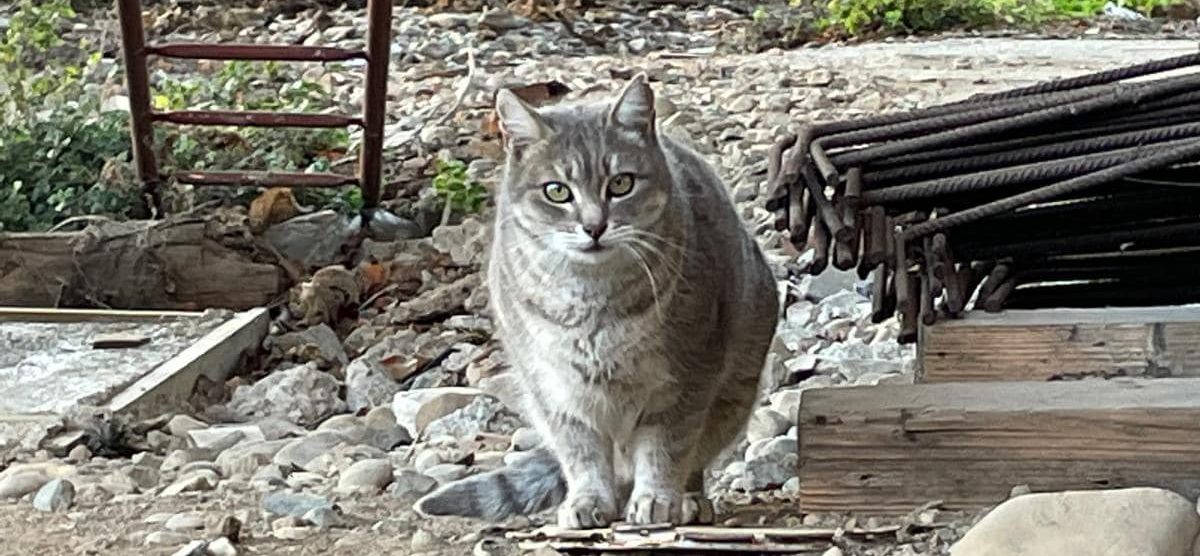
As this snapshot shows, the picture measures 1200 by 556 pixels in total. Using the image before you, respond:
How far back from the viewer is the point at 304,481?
10.3ft

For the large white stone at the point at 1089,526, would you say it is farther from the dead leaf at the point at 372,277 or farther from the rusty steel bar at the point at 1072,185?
the dead leaf at the point at 372,277

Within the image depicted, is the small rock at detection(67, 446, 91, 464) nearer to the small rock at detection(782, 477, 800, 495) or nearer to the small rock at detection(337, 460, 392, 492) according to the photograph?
the small rock at detection(337, 460, 392, 492)

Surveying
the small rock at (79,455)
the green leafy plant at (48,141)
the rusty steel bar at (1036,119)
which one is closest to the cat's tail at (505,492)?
the rusty steel bar at (1036,119)

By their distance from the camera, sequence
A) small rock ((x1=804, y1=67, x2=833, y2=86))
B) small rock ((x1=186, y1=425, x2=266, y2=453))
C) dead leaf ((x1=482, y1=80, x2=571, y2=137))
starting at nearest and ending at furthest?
1. small rock ((x1=186, y1=425, x2=266, y2=453))
2. dead leaf ((x1=482, y1=80, x2=571, y2=137))
3. small rock ((x1=804, y1=67, x2=833, y2=86))

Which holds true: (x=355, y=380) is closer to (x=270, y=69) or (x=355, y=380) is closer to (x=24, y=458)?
(x=24, y=458)

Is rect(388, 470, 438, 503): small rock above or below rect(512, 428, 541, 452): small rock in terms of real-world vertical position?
above

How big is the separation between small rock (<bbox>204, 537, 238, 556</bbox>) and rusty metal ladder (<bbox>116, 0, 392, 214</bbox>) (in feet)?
12.0

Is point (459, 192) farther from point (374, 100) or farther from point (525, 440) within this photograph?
point (525, 440)

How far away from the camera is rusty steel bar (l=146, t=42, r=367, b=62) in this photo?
6.11 meters

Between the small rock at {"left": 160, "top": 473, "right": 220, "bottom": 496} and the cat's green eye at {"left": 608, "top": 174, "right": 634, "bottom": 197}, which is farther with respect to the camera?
the small rock at {"left": 160, "top": 473, "right": 220, "bottom": 496}

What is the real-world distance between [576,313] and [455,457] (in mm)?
686

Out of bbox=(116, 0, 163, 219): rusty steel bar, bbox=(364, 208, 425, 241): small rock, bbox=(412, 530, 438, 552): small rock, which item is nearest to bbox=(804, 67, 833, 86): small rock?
bbox=(364, 208, 425, 241): small rock

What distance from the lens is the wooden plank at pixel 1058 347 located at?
9.02 ft

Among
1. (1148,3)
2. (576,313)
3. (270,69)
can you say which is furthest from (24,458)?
(1148,3)
